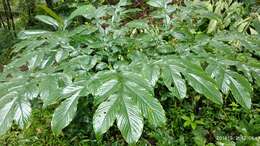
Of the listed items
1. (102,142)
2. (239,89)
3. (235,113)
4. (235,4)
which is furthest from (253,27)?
(239,89)

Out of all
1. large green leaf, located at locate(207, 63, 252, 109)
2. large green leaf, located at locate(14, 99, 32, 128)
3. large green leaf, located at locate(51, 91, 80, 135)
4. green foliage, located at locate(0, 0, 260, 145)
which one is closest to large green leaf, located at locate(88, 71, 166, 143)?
green foliage, located at locate(0, 0, 260, 145)

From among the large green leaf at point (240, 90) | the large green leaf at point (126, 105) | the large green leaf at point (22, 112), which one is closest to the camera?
the large green leaf at point (126, 105)

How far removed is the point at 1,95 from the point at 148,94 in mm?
706

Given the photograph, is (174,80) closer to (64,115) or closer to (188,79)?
(188,79)

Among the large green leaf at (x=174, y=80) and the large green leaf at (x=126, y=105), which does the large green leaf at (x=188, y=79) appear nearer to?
the large green leaf at (x=174, y=80)

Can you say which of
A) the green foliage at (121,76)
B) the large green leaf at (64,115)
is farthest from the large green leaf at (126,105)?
the large green leaf at (64,115)

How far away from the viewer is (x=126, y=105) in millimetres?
1244

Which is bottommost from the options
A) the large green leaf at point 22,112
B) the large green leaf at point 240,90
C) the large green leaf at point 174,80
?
the large green leaf at point 22,112

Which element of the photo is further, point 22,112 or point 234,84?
point 234,84

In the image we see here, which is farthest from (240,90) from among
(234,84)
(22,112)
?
(22,112)

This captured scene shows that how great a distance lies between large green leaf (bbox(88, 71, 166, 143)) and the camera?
120 cm

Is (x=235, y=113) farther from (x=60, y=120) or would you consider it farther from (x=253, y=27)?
(x=60, y=120)

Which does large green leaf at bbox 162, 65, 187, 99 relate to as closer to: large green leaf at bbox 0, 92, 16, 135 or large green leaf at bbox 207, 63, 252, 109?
large green leaf at bbox 207, 63, 252, 109

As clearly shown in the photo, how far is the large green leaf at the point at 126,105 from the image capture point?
3.94ft
